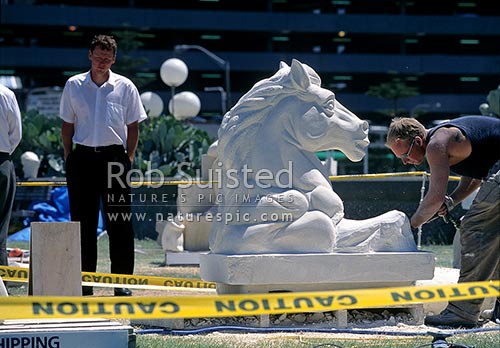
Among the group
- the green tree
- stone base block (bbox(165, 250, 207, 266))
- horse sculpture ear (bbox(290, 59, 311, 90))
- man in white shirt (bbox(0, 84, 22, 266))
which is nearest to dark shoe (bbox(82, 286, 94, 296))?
man in white shirt (bbox(0, 84, 22, 266))

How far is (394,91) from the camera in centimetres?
5816

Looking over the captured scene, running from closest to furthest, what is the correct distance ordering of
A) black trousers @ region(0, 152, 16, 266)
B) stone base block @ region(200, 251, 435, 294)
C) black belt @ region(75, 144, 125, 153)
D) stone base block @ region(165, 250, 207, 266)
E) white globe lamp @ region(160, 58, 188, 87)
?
stone base block @ region(200, 251, 435, 294)
black trousers @ region(0, 152, 16, 266)
black belt @ region(75, 144, 125, 153)
stone base block @ region(165, 250, 207, 266)
white globe lamp @ region(160, 58, 188, 87)

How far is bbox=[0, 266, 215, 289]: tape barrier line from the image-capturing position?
25.6ft

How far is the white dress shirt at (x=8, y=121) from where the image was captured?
26.2 feet

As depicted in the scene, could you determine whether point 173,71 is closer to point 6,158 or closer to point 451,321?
point 6,158

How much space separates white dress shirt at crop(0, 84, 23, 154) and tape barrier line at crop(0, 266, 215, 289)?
98 centimetres

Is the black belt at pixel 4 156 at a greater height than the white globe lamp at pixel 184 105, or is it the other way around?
the black belt at pixel 4 156

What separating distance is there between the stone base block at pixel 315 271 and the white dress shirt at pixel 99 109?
5.22 feet

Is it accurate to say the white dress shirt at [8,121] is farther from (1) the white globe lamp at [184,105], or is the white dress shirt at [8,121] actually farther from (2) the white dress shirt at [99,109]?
(1) the white globe lamp at [184,105]

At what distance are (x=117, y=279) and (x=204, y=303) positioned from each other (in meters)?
3.54

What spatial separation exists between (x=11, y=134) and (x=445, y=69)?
180ft

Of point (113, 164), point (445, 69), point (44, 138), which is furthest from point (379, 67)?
point (113, 164)

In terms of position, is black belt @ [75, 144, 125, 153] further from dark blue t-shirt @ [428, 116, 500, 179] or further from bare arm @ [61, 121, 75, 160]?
dark blue t-shirt @ [428, 116, 500, 179]

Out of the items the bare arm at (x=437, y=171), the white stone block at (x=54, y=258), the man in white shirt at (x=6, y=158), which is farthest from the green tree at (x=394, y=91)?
the white stone block at (x=54, y=258)
